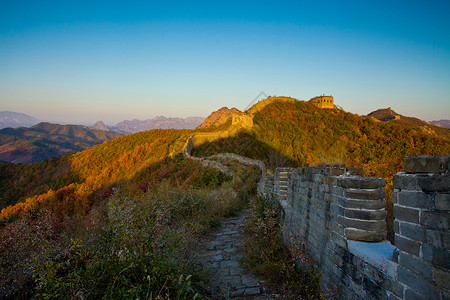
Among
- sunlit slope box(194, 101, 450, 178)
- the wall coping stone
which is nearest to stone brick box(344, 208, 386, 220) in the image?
the wall coping stone

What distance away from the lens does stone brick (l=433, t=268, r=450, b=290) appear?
4.07 feet

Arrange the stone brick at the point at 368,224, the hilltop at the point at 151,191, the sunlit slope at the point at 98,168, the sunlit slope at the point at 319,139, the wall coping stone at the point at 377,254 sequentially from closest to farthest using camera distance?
the wall coping stone at the point at 377,254, the stone brick at the point at 368,224, the hilltop at the point at 151,191, the sunlit slope at the point at 319,139, the sunlit slope at the point at 98,168

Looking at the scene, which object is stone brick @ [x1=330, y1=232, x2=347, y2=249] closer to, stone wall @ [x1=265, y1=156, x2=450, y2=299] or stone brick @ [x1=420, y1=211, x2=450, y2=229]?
stone wall @ [x1=265, y1=156, x2=450, y2=299]

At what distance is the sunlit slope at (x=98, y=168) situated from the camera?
24614 mm

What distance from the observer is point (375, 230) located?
2.05 m

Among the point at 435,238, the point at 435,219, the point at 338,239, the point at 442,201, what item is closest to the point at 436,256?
the point at 435,238

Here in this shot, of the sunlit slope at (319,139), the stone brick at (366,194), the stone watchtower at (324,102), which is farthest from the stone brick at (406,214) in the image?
the stone watchtower at (324,102)

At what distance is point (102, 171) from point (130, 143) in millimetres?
6789

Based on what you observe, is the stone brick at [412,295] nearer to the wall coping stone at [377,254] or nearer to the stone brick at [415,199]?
the wall coping stone at [377,254]

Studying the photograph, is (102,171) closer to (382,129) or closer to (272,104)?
(272,104)

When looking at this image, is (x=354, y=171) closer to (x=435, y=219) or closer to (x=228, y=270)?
(x=435, y=219)

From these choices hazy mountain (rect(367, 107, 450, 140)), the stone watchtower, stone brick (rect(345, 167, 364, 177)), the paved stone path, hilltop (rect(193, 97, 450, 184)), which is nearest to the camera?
stone brick (rect(345, 167, 364, 177))

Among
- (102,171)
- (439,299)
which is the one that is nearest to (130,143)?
(102,171)

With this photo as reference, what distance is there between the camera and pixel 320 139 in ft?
109
